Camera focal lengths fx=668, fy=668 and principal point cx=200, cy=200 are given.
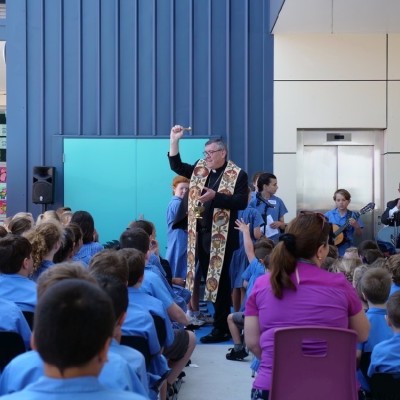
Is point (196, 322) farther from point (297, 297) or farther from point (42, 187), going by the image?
point (297, 297)

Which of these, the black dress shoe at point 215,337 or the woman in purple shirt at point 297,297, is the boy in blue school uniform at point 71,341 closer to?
the woman in purple shirt at point 297,297

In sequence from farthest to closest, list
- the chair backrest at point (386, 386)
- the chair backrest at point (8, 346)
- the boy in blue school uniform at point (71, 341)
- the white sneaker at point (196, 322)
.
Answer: the white sneaker at point (196, 322) → the chair backrest at point (386, 386) → the chair backrest at point (8, 346) → the boy in blue school uniform at point (71, 341)

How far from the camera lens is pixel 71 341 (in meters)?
1.32

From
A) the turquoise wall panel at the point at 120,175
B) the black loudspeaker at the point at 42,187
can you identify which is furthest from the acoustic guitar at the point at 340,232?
the black loudspeaker at the point at 42,187

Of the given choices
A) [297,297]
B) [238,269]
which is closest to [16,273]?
[297,297]

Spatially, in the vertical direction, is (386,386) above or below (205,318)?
above

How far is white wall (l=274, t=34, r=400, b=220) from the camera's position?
→ 28.3ft

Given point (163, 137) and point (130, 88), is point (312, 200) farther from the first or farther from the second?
point (130, 88)

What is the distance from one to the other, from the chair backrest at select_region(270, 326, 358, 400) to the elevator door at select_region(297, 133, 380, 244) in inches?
252

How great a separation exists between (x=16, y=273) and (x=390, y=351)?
1.79m

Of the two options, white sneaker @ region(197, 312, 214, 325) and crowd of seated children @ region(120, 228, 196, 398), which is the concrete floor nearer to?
crowd of seated children @ region(120, 228, 196, 398)

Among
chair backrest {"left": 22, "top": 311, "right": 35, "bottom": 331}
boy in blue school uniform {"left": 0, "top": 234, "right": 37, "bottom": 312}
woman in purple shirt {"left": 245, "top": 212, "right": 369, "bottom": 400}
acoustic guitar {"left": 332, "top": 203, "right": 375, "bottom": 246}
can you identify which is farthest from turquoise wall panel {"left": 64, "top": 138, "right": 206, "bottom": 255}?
woman in purple shirt {"left": 245, "top": 212, "right": 369, "bottom": 400}

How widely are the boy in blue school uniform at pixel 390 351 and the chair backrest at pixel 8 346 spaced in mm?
1506

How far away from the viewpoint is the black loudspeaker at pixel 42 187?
852cm
